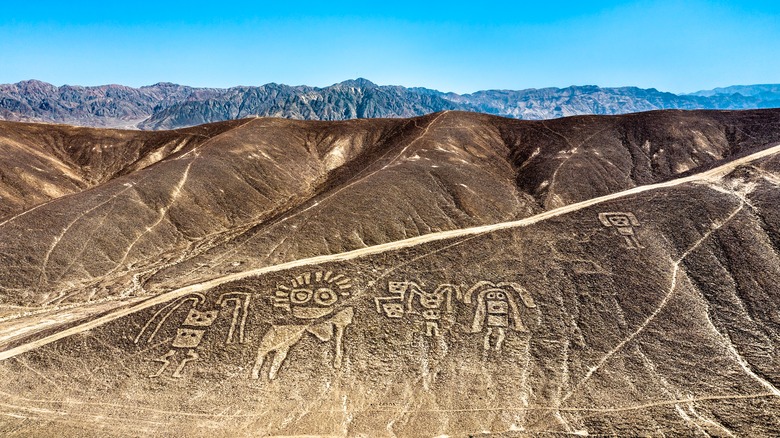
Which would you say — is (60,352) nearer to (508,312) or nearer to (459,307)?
(459,307)

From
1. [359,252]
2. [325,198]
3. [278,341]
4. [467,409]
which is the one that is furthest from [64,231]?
[467,409]

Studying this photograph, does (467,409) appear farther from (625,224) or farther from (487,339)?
(625,224)

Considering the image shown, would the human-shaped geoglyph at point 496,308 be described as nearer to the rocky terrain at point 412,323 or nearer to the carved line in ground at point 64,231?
the rocky terrain at point 412,323

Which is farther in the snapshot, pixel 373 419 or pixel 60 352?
pixel 60 352

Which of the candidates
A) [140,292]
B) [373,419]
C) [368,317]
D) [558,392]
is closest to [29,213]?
[140,292]

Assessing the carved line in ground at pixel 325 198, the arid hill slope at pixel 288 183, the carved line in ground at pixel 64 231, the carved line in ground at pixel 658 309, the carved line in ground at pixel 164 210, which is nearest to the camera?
the carved line in ground at pixel 658 309

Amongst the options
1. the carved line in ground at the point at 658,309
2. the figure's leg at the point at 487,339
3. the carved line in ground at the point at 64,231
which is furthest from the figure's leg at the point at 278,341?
the carved line in ground at the point at 64,231
